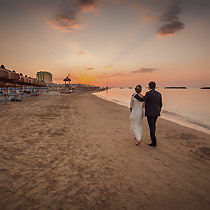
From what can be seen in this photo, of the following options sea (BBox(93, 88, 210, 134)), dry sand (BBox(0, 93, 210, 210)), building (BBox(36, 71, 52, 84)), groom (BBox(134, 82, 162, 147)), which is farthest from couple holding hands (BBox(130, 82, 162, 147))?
building (BBox(36, 71, 52, 84))

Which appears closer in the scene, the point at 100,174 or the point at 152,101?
the point at 100,174

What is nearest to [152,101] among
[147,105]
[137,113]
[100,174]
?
[147,105]

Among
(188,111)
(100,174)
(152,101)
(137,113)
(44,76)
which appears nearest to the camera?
(100,174)

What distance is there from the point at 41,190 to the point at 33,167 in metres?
0.90

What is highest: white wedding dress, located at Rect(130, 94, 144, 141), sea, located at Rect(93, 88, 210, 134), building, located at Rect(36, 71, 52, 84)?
building, located at Rect(36, 71, 52, 84)

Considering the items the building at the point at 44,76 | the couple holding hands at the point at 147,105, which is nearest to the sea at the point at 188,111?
the couple holding hands at the point at 147,105

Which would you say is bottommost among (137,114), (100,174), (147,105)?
(100,174)

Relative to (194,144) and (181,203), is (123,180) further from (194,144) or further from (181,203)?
(194,144)

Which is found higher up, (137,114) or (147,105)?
(147,105)

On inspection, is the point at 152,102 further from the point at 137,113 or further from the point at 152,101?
the point at 137,113

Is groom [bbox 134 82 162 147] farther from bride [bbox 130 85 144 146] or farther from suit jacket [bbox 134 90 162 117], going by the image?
bride [bbox 130 85 144 146]

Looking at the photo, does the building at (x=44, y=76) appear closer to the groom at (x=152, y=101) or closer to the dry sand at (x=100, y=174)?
the dry sand at (x=100, y=174)

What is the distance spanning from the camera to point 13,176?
269cm

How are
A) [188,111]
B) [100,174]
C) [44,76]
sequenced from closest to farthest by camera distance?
[100,174], [188,111], [44,76]
